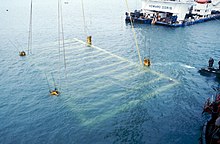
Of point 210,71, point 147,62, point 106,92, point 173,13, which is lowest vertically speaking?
point 106,92

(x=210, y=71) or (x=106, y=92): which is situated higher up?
(x=210, y=71)

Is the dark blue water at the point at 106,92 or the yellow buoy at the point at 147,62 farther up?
the yellow buoy at the point at 147,62

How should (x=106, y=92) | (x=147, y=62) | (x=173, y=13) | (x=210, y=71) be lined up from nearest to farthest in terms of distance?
(x=106, y=92) → (x=210, y=71) → (x=147, y=62) → (x=173, y=13)

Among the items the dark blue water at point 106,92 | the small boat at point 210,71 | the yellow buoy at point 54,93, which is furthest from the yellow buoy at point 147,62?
the yellow buoy at point 54,93

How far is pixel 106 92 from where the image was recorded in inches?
1403

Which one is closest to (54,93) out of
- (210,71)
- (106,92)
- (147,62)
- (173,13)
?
(106,92)

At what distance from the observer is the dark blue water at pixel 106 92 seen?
86.6ft

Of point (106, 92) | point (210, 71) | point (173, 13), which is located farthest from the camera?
point (173, 13)

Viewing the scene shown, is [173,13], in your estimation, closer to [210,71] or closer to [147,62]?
[147,62]

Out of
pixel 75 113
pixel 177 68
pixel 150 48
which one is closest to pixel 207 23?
pixel 150 48

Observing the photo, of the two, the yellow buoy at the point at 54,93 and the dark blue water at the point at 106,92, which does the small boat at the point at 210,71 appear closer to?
the dark blue water at the point at 106,92

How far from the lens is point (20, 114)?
99.9 feet

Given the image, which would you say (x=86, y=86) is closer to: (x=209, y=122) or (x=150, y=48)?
(x=209, y=122)

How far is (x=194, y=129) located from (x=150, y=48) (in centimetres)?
3509
